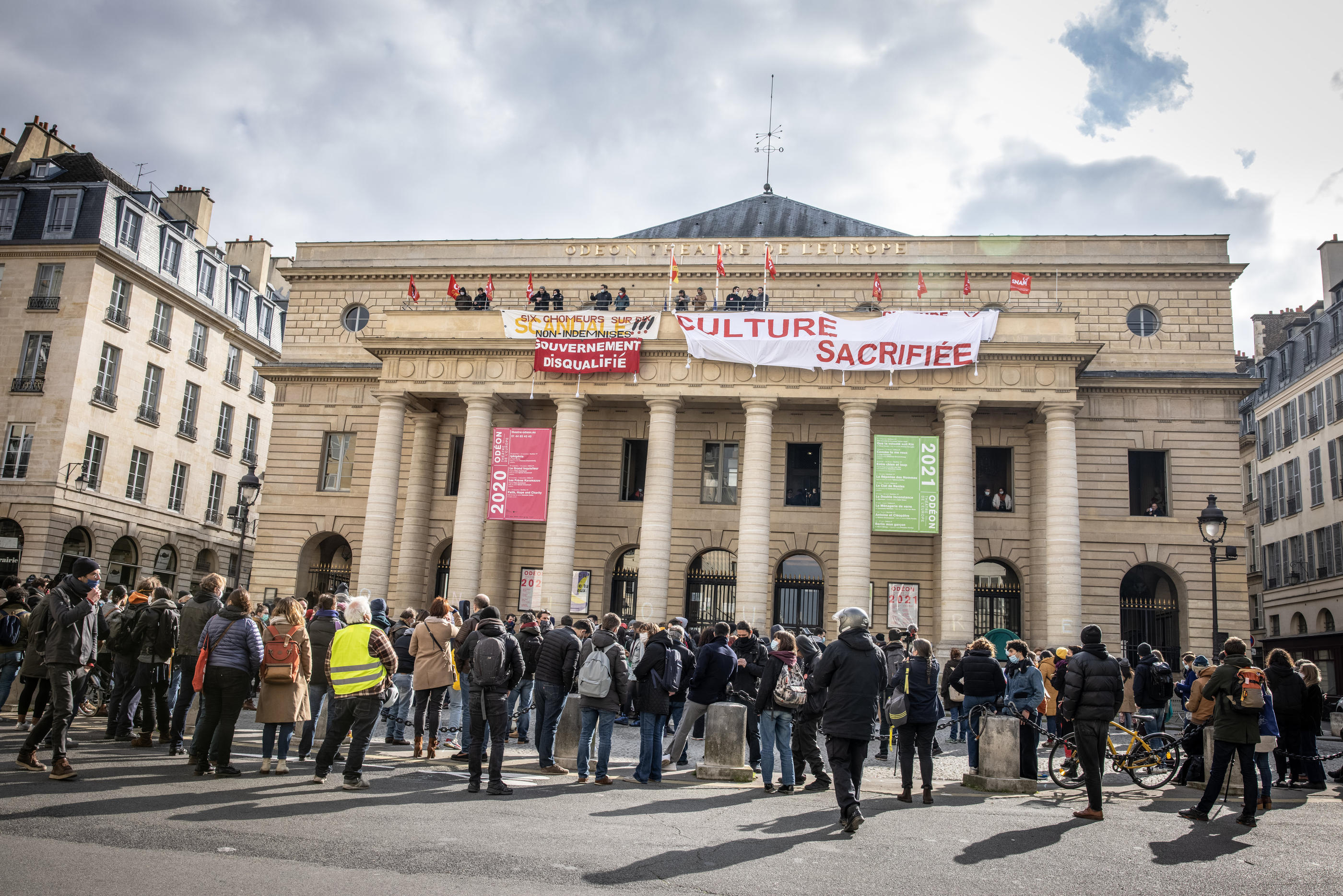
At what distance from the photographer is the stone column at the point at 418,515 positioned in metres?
30.4

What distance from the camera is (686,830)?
A: 841cm

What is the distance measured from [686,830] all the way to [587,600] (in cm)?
2018

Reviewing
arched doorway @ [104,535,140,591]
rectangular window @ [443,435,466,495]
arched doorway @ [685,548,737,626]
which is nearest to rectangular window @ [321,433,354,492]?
rectangular window @ [443,435,466,495]

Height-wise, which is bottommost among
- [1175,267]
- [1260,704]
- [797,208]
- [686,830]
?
[686,830]

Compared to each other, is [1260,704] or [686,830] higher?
[1260,704]

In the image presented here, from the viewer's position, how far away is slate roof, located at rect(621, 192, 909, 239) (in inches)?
1403

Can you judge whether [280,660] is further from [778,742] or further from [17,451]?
[17,451]

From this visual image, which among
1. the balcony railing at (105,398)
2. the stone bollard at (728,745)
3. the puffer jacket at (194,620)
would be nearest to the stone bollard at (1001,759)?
the stone bollard at (728,745)

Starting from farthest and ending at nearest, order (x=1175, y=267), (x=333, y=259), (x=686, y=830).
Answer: (x=333, y=259), (x=1175, y=267), (x=686, y=830)

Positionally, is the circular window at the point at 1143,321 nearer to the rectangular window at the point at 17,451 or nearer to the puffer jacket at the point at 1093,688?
the puffer jacket at the point at 1093,688

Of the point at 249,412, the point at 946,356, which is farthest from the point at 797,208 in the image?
the point at 249,412

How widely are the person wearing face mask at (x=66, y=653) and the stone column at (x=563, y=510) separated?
57.3 ft

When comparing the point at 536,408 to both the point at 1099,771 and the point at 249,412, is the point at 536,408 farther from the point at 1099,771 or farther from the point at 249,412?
the point at 1099,771

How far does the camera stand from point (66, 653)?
370 inches
